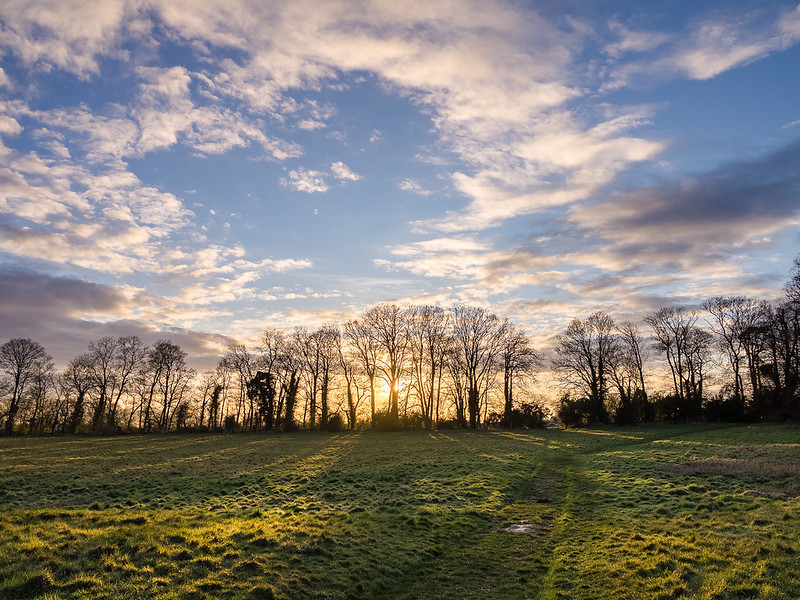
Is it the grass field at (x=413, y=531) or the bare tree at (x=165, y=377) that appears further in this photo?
the bare tree at (x=165, y=377)

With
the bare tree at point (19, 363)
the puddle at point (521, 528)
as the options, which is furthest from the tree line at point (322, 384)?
the puddle at point (521, 528)

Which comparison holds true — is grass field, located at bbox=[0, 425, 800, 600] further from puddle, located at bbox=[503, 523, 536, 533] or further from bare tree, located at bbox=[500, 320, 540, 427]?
bare tree, located at bbox=[500, 320, 540, 427]

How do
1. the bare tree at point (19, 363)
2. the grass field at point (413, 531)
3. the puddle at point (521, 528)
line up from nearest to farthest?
the grass field at point (413, 531) < the puddle at point (521, 528) < the bare tree at point (19, 363)

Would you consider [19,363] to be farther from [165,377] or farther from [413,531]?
[413,531]

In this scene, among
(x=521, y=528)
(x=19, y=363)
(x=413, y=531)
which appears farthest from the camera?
(x=19, y=363)

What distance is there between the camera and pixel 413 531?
53.0 ft

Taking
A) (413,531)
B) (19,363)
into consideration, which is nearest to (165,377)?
(19,363)

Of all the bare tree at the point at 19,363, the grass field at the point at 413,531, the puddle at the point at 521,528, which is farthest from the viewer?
the bare tree at the point at 19,363

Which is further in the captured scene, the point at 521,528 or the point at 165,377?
the point at 165,377

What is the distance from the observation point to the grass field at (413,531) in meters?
10.3

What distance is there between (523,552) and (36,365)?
285ft

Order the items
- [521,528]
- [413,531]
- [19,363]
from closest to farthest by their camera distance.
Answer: [413,531], [521,528], [19,363]

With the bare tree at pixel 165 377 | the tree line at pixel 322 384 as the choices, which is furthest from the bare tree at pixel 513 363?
the bare tree at pixel 165 377

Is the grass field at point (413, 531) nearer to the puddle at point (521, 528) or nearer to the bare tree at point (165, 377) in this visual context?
the puddle at point (521, 528)
